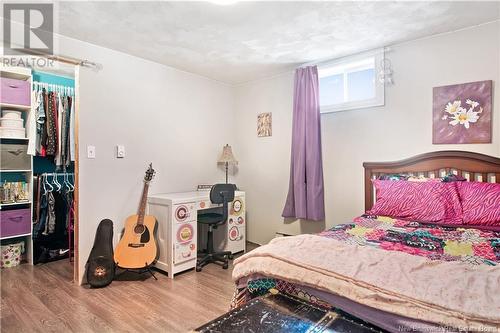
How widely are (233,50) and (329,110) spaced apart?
1.26 meters

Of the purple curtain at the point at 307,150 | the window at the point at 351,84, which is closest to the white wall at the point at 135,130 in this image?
the purple curtain at the point at 307,150

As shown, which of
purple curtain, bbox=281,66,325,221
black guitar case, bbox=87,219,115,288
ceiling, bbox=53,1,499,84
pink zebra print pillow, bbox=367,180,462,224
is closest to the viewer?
ceiling, bbox=53,1,499,84

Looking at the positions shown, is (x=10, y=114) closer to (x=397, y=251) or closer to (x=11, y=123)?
(x=11, y=123)

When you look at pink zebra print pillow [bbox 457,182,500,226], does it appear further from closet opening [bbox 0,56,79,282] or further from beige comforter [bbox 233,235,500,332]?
closet opening [bbox 0,56,79,282]

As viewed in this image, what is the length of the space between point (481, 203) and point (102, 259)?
3.17 m

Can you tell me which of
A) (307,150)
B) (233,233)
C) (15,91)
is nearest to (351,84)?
(307,150)

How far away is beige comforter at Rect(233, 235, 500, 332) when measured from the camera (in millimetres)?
894

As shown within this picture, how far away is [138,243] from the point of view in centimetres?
279

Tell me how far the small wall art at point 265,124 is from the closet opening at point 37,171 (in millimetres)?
2230

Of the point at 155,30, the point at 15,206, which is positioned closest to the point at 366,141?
the point at 155,30

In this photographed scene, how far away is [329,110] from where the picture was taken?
3238 millimetres

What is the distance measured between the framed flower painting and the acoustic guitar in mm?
2840

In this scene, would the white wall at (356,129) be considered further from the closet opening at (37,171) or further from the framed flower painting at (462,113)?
the closet opening at (37,171)

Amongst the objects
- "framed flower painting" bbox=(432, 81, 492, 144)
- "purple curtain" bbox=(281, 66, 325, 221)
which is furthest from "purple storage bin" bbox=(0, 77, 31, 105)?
"framed flower painting" bbox=(432, 81, 492, 144)
